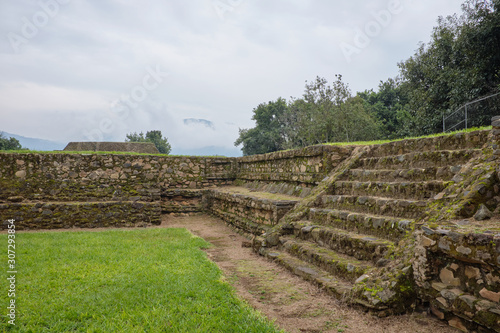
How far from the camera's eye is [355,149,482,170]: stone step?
169 inches

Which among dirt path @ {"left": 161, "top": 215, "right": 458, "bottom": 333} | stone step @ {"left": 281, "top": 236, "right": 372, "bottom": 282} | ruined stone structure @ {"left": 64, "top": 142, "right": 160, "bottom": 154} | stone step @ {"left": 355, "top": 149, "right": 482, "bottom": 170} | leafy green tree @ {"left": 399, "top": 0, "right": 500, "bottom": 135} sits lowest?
dirt path @ {"left": 161, "top": 215, "right": 458, "bottom": 333}

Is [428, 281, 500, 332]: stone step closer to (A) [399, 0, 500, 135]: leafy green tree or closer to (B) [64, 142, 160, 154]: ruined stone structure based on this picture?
(A) [399, 0, 500, 135]: leafy green tree

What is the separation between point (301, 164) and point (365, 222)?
11.2 ft

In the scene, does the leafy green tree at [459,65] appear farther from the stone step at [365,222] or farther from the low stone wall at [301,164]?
the stone step at [365,222]

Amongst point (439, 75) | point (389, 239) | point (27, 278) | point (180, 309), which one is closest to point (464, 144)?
point (389, 239)

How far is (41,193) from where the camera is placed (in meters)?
9.27

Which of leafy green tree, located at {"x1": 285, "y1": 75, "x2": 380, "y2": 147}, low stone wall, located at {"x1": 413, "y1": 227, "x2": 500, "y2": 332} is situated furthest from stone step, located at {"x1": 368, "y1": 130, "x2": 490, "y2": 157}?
leafy green tree, located at {"x1": 285, "y1": 75, "x2": 380, "y2": 147}

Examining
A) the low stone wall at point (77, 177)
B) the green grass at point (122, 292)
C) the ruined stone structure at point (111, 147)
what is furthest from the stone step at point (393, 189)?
the ruined stone structure at point (111, 147)

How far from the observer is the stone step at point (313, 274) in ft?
11.7

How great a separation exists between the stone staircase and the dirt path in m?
0.13

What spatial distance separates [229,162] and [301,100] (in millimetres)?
26189

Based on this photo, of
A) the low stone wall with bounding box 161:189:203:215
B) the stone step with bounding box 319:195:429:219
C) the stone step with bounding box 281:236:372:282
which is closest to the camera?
the stone step with bounding box 281:236:372:282

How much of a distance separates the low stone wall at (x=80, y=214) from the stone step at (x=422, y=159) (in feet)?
21.8

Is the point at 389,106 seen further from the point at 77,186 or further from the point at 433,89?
the point at 77,186
